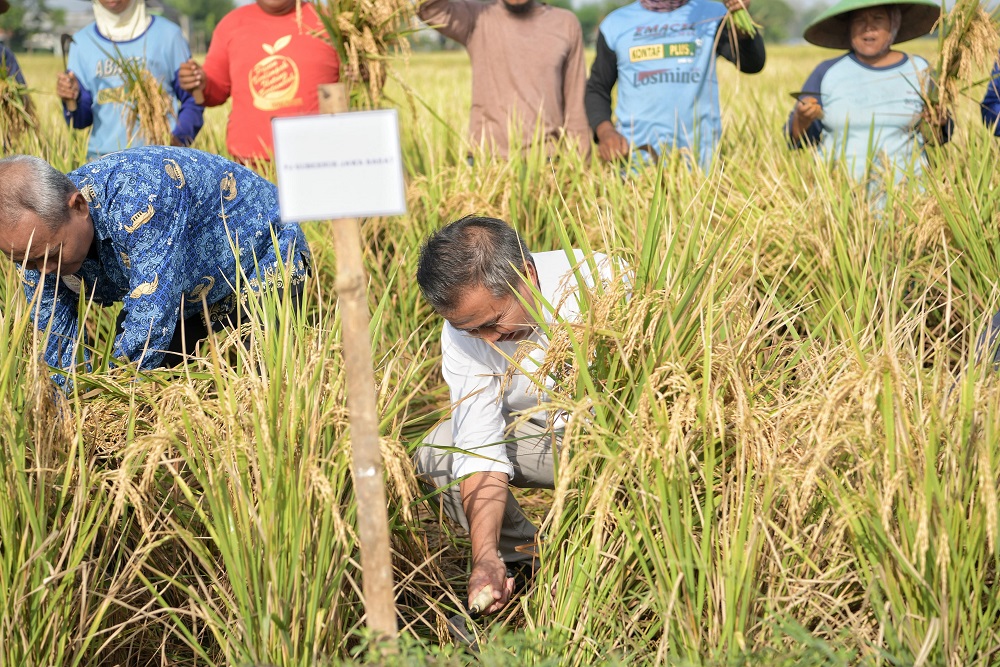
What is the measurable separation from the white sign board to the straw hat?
2.64 m

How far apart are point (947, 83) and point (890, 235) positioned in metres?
0.68

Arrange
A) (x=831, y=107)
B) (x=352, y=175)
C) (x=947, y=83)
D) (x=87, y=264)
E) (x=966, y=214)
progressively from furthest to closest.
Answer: (x=831, y=107) < (x=947, y=83) < (x=966, y=214) < (x=87, y=264) < (x=352, y=175)

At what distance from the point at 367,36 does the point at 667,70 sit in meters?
1.19

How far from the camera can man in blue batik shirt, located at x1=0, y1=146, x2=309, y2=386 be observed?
207cm

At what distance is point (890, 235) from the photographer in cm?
277

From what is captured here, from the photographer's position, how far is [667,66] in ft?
11.8

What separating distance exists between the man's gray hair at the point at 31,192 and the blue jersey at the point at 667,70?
82.1 inches

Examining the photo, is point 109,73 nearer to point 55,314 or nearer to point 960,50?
point 55,314

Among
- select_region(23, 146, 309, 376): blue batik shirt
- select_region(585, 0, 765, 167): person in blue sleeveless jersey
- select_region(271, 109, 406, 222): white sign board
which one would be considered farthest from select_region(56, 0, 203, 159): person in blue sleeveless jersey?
select_region(271, 109, 406, 222): white sign board

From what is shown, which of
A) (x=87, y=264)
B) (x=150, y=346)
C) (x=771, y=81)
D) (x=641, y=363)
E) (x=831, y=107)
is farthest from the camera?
(x=771, y=81)

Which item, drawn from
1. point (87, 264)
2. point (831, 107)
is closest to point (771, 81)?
point (831, 107)

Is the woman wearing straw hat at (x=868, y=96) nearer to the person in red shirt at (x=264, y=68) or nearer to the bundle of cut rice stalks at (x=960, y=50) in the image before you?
the bundle of cut rice stalks at (x=960, y=50)

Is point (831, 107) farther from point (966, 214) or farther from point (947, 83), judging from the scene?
point (966, 214)

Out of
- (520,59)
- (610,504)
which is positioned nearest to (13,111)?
(520,59)
